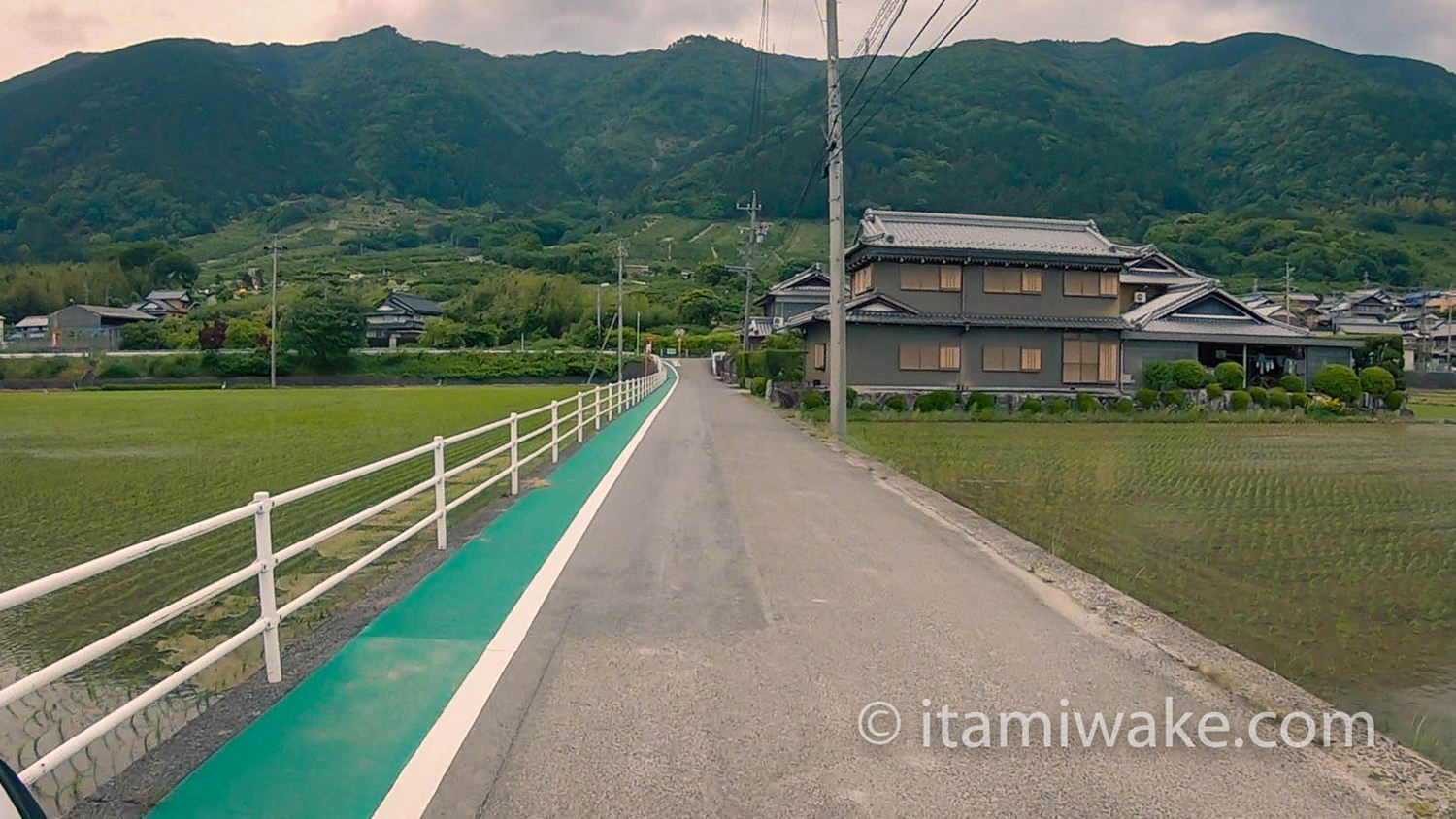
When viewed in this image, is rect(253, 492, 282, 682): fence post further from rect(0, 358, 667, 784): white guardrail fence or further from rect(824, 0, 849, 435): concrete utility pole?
rect(824, 0, 849, 435): concrete utility pole

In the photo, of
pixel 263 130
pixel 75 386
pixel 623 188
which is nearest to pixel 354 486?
pixel 75 386

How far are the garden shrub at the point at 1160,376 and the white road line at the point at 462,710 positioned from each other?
91.2 feet

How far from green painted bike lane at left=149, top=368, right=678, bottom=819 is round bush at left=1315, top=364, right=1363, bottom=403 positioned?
29.8 metres

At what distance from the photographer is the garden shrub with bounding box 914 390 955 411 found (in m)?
27.2

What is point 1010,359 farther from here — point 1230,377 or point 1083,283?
point 1230,377

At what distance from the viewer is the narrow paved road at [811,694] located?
330cm

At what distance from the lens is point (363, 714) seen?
4035mm

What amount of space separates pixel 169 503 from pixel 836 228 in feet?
40.6

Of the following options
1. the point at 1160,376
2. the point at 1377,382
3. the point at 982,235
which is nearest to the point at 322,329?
the point at 982,235

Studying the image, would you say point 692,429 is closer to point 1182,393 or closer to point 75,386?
point 1182,393

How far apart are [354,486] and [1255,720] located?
11.3 m

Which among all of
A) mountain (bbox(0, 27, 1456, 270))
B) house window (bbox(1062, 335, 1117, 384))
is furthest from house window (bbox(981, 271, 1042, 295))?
mountain (bbox(0, 27, 1456, 270))

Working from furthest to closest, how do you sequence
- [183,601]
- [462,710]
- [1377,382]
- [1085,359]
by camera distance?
[1085,359], [1377,382], [462,710], [183,601]

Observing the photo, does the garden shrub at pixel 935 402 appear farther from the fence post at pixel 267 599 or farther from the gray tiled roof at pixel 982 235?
the fence post at pixel 267 599
